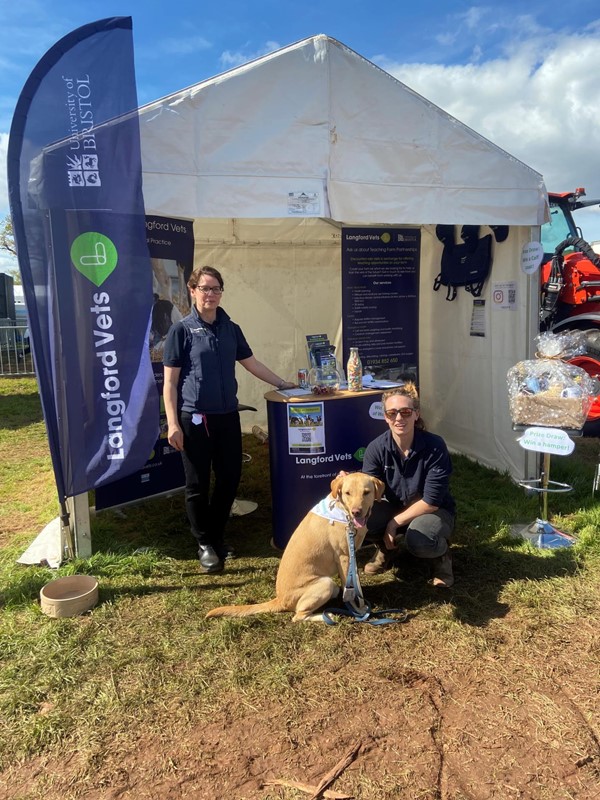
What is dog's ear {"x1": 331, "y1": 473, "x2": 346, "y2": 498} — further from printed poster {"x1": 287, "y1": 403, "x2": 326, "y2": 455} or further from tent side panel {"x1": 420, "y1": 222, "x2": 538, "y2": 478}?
tent side panel {"x1": 420, "y1": 222, "x2": 538, "y2": 478}

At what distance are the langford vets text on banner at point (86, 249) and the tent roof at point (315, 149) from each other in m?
0.26

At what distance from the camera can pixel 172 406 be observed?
3.43 meters

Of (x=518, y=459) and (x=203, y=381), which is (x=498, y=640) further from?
(x=518, y=459)

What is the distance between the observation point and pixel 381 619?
3.02 metres

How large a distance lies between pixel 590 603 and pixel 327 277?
15.5 feet

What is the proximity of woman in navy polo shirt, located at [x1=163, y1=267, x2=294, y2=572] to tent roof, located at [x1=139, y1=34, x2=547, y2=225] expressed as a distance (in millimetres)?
658

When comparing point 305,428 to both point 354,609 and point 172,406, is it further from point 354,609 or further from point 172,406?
point 354,609

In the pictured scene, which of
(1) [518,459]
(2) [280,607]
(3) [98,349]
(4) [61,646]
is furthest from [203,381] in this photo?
(1) [518,459]

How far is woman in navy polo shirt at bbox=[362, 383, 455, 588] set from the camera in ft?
10.6

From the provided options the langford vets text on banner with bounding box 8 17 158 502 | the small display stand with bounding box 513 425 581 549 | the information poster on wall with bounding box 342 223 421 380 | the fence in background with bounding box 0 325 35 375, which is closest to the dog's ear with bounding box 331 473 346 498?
the langford vets text on banner with bounding box 8 17 158 502

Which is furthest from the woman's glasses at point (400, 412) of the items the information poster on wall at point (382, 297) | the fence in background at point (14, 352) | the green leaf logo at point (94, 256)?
the fence in background at point (14, 352)

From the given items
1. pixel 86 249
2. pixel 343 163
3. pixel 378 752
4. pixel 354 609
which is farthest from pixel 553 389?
pixel 86 249

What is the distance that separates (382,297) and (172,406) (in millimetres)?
3432

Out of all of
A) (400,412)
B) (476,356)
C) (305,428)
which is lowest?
(305,428)
